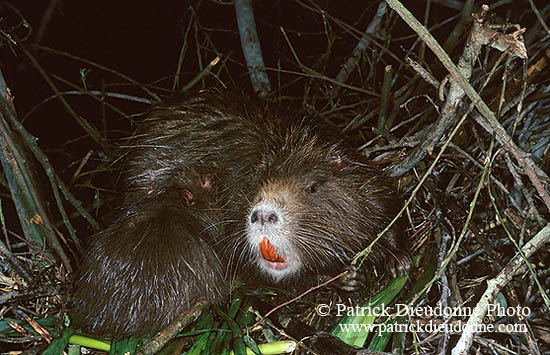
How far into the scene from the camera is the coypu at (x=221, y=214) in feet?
5.82

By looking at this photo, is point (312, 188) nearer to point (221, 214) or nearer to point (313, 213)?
point (313, 213)

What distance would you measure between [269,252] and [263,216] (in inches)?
5.4

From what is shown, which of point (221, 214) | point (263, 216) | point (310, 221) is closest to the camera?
point (263, 216)

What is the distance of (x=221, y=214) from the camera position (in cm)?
199

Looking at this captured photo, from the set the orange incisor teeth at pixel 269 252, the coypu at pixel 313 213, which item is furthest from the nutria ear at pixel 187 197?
the orange incisor teeth at pixel 269 252

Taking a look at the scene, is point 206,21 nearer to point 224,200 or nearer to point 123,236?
point 224,200

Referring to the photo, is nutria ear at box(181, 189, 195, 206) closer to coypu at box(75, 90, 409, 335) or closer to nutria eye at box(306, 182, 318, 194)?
Result: coypu at box(75, 90, 409, 335)

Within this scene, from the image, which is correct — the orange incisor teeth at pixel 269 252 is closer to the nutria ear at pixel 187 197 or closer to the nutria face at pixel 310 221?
the nutria face at pixel 310 221

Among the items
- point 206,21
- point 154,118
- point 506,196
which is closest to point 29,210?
point 154,118

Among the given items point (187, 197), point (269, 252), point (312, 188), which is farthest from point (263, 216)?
point (187, 197)

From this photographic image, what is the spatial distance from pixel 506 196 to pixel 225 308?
891 mm

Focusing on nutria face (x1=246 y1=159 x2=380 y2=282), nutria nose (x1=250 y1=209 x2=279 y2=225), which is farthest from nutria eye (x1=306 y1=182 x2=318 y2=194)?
nutria nose (x1=250 y1=209 x2=279 y2=225)

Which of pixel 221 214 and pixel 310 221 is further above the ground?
pixel 310 221

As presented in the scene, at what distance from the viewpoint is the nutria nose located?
173cm
